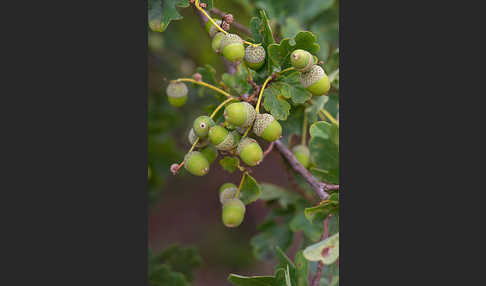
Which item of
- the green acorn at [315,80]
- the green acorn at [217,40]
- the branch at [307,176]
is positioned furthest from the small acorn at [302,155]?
the green acorn at [217,40]

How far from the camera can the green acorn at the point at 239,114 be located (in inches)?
47.4

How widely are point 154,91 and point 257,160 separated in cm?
136

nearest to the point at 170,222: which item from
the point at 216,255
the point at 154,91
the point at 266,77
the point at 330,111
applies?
the point at 216,255

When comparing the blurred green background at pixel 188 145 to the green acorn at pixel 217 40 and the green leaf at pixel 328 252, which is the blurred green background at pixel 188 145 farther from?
the green leaf at pixel 328 252

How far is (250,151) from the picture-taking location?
4.06 feet

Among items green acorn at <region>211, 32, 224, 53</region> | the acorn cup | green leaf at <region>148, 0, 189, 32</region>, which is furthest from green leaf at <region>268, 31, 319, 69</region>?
green leaf at <region>148, 0, 189, 32</region>

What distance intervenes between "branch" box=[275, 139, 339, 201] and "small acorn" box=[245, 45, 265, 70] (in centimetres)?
26

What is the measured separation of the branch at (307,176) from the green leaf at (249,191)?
0.15m

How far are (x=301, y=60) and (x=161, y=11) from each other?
15.0 inches

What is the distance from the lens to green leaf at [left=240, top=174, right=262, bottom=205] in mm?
1395

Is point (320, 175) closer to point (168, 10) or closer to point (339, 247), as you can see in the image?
point (339, 247)

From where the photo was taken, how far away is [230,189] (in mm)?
1420

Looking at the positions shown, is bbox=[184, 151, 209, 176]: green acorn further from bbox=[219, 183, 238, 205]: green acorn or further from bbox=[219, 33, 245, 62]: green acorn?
bbox=[219, 33, 245, 62]: green acorn

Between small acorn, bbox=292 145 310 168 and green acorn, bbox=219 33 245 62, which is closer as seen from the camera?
green acorn, bbox=219 33 245 62
